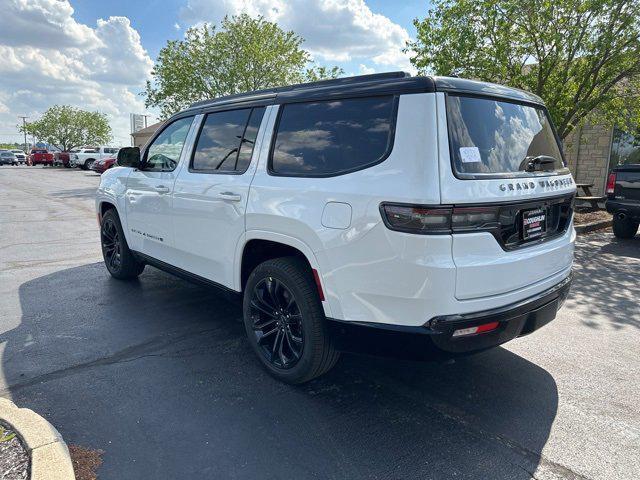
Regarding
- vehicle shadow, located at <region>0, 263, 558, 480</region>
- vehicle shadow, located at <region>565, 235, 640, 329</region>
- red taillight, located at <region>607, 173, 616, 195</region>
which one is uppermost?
red taillight, located at <region>607, 173, 616, 195</region>

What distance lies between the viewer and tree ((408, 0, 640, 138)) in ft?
30.9

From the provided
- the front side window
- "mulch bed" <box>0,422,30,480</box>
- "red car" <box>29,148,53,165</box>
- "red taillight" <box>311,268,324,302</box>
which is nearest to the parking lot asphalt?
"mulch bed" <box>0,422,30,480</box>

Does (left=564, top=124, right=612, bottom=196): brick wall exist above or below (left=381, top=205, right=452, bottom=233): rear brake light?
above

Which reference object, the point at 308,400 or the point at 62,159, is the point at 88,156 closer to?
the point at 62,159

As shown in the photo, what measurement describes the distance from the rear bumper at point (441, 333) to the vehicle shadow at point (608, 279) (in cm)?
216

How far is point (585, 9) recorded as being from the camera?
9.23 metres

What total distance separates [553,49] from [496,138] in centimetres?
918

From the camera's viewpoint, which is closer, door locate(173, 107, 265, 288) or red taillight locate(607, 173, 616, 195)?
door locate(173, 107, 265, 288)

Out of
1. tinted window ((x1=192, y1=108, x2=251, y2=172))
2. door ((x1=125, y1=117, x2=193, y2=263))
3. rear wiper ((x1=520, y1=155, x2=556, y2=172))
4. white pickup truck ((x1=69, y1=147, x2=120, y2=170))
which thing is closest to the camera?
rear wiper ((x1=520, y1=155, x2=556, y2=172))

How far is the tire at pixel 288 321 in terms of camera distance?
292cm

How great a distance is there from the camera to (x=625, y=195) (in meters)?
8.42

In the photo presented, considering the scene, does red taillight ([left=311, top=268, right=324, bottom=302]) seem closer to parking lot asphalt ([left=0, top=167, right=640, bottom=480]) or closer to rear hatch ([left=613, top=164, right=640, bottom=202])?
parking lot asphalt ([left=0, top=167, right=640, bottom=480])

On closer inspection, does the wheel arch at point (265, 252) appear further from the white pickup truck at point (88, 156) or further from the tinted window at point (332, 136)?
the white pickup truck at point (88, 156)

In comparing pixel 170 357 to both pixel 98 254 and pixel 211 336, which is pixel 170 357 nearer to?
pixel 211 336
